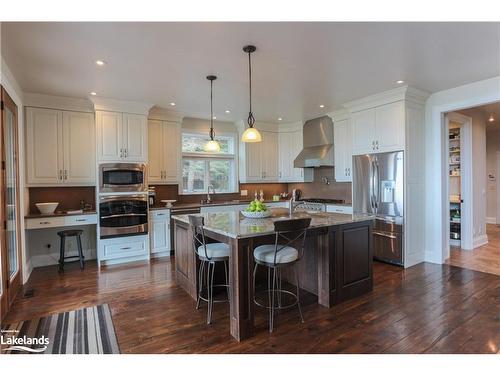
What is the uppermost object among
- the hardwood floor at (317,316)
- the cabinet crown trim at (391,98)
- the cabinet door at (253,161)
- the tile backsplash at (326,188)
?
the cabinet crown trim at (391,98)

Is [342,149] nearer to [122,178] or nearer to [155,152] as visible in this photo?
[155,152]

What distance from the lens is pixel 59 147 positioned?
4.57 metres

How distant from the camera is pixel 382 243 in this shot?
15.3 ft

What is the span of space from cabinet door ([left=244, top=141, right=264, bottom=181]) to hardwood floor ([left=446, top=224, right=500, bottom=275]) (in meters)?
3.93

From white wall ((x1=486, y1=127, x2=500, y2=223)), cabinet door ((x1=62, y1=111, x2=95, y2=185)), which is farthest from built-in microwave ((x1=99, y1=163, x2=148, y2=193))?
white wall ((x1=486, y1=127, x2=500, y2=223))

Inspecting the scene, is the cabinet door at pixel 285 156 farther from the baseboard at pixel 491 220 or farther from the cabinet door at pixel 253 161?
the baseboard at pixel 491 220

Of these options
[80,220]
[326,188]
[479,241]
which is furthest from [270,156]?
[479,241]

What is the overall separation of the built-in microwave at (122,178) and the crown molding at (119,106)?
0.90 m

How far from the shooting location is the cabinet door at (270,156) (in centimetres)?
671

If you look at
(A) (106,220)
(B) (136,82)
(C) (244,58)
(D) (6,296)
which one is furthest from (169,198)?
(C) (244,58)

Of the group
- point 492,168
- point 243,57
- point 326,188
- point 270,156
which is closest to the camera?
point 243,57

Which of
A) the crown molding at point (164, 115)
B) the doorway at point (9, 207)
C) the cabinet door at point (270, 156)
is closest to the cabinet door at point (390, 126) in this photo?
the cabinet door at point (270, 156)

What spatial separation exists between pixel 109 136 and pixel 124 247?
184 centimetres
